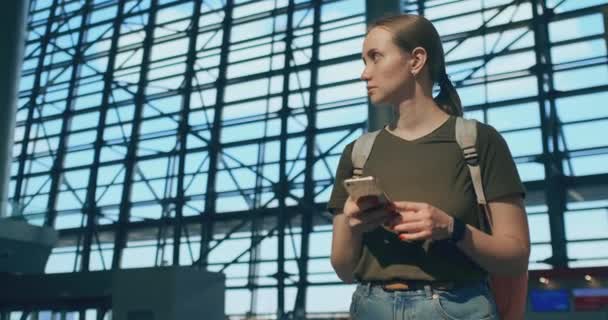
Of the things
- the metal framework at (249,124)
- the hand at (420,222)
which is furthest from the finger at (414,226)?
the metal framework at (249,124)

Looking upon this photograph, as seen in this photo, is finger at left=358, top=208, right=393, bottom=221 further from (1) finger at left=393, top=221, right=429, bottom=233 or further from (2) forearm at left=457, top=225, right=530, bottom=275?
(2) forearm at left=457, top=225, right=530, bottom=275

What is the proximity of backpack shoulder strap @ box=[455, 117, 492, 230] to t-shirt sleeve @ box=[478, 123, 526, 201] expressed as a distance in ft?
0.03

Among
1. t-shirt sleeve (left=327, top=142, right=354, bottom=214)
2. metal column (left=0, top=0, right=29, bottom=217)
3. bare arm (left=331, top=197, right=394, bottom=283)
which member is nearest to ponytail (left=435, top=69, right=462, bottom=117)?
t-shirt sleeve (left=327, top=142, right=354, bottom=214)

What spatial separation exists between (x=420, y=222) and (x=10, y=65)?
15755 millimetres

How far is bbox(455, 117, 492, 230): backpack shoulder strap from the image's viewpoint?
1.57 meters

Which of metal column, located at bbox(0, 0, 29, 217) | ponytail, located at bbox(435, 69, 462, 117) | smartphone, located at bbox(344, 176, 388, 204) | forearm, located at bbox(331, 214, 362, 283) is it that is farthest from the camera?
metal column, located at bbox(0, 0, 29, 217)

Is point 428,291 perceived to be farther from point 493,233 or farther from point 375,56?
point 375,56

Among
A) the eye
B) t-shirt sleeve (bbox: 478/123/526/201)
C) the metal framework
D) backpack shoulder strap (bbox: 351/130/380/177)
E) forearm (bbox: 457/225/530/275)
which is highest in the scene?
the metal framework

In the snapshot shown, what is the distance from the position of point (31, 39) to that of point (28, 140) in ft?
10.2

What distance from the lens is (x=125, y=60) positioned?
730 inches

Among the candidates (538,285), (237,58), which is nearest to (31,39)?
(237,58)

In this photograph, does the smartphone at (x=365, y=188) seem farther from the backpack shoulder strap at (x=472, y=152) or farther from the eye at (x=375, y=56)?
the eye at (x=375, y=56)

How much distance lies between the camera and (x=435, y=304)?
1.50 metres

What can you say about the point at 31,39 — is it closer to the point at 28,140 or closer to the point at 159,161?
the point at 28,140
